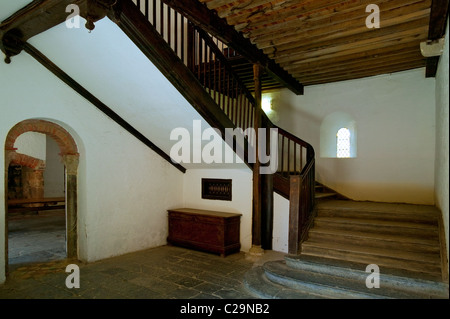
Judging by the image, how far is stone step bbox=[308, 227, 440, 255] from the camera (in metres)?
4.23

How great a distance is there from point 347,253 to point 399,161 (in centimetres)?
319

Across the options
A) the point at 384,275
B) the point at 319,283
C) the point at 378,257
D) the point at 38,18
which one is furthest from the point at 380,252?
the point at 38,18

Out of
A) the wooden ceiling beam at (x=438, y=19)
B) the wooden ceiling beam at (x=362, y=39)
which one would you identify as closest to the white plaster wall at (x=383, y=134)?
the wooden ceiling beam at (x=362, y=39)

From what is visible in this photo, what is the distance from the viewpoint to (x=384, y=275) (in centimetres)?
382

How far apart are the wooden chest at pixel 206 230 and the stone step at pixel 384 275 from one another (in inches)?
63.8

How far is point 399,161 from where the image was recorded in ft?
21.8

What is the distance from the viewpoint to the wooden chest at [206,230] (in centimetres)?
595

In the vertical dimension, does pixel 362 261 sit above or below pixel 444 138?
below

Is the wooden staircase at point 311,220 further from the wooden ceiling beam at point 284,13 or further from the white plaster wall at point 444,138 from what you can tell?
the wooden ceiling beam at point 284,13

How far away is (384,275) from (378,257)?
1.50 feet

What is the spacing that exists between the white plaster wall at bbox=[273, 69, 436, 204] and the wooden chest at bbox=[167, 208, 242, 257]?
9.20ft

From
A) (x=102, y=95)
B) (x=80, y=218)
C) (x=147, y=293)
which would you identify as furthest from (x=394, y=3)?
(x=80, y=218)

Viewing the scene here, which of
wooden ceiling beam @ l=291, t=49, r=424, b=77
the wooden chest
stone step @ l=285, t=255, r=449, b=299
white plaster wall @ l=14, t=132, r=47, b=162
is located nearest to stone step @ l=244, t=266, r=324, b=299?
stone step @ l=285, t=255, r=449, b=299

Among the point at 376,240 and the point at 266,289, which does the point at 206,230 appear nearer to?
the point at 266,289
